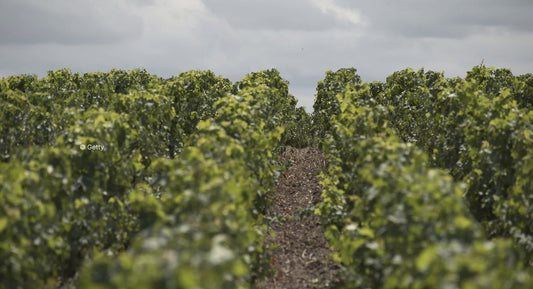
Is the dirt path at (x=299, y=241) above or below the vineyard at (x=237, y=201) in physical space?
below

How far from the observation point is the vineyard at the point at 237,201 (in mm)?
2664

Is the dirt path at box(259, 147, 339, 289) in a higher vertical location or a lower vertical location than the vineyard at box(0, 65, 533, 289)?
lower

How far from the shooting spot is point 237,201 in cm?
393

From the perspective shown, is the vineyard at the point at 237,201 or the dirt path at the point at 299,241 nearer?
the vineyard at the point at 237,201

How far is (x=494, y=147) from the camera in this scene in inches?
237

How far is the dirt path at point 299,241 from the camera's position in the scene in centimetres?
615

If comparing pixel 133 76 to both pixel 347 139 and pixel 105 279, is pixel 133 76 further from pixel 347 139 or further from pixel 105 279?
pixel 105 279

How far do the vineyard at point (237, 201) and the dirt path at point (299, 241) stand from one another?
0.09 metres

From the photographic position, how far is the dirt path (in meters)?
6.15

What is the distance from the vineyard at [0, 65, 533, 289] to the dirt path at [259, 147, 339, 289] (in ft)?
0.29

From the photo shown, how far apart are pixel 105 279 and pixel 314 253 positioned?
4.75m

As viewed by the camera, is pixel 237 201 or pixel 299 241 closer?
pixel 237 201

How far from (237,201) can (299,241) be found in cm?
382

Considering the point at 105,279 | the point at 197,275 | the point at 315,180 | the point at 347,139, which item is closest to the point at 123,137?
the point at 347,139
